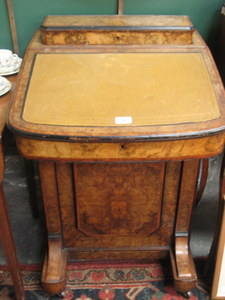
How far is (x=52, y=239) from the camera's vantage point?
1.95m

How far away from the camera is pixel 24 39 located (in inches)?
94.3

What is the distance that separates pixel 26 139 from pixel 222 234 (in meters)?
0.93

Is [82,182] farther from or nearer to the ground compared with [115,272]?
farther from the ground

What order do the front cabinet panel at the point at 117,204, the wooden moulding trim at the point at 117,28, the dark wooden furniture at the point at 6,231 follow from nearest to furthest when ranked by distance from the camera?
the dark wooden furniture at the point at 6,231
the front cabinet panel at the point at 117,204
the wooden moulding trim at the point at 117,28

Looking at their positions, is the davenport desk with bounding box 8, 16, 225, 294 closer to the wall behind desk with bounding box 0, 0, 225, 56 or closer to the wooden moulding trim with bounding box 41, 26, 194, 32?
the wooden moulding trim with bounding box 41, 26, 194, 32

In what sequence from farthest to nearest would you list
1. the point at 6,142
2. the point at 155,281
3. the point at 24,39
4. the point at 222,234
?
the point at 24,39
the point at 155,281
the point at 222,234
the point at 6,142

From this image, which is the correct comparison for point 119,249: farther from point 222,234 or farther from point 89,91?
point 89,91

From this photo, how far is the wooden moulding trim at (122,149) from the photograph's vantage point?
4.76 ft

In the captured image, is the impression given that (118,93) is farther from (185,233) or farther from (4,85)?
(185,233)

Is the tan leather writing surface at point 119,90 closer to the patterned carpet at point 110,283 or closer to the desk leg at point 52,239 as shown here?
the desk leg at point 52,239

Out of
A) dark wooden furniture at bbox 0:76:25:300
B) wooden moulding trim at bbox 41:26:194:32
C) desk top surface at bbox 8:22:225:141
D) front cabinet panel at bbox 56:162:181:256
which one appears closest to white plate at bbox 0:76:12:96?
dark wooden furniture at bbox 0:76:25:300

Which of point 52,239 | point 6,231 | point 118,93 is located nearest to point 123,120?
point 118,93


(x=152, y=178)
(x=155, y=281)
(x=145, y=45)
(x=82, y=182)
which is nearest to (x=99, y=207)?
(x=82, y=182)

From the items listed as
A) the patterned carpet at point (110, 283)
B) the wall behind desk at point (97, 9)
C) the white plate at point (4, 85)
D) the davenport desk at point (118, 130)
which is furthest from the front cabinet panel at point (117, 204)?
the wall behind desk at point (97, 9)
